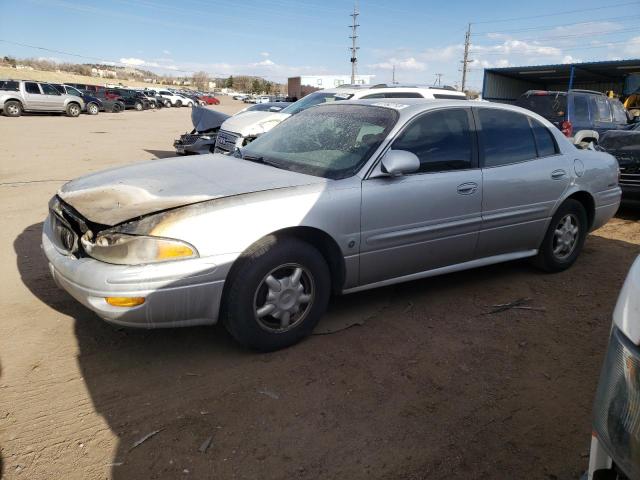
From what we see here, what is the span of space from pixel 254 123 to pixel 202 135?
225 centimetres

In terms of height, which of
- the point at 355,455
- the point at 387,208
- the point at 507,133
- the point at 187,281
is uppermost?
the point at 507,133

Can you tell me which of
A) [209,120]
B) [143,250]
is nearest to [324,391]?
[143,250]

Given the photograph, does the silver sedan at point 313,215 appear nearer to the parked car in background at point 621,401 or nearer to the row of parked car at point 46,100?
the parked car in background at point 621,401

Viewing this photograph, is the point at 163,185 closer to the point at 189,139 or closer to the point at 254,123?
the point at 254,123

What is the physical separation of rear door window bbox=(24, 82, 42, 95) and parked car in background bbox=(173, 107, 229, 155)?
1823cm

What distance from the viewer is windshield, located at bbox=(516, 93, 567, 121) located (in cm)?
1034

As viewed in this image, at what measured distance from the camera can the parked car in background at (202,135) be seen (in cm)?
1037

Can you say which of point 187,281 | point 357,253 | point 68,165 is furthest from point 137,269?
point 68,165

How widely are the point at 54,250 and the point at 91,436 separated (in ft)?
4.36

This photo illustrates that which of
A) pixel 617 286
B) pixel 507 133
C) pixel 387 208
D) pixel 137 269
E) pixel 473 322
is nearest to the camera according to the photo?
pixel 137 269

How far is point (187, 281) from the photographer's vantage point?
111 inches

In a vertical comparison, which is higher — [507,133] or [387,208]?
[507,133]

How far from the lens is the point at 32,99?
25.0m

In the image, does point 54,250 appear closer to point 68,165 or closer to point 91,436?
point 91,436
